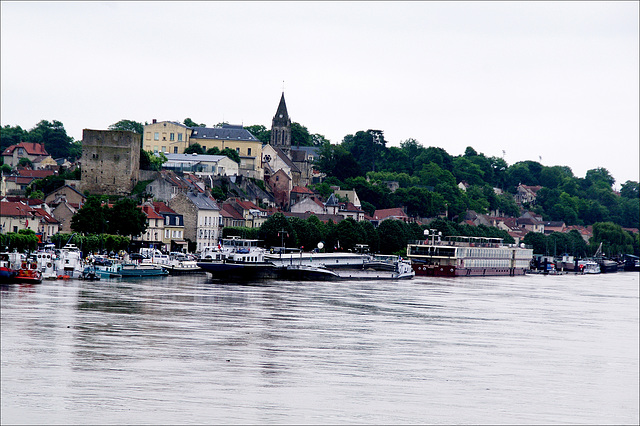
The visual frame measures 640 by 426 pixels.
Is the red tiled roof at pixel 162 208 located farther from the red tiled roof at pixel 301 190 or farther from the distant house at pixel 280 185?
the red tiled roof at pixel 301 190

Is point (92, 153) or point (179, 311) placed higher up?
point (92, 153)

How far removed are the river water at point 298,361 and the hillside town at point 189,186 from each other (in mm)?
35309

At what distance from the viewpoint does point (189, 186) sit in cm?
11494

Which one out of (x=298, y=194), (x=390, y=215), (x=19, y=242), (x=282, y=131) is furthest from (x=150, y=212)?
(x=282, y=131)

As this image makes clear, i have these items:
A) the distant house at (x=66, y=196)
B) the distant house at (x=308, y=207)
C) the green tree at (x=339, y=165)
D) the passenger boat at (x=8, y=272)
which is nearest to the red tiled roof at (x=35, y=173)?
the distant house at (x=66, y=196)

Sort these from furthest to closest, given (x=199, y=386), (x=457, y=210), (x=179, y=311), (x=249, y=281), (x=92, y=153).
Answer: (x=457, y=210) → (x=92, y=153) → (x=249, y=281) → (x=179, y=311) → (x=199, y=386)

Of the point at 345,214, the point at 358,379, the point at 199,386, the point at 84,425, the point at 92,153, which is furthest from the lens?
the point at 345,214

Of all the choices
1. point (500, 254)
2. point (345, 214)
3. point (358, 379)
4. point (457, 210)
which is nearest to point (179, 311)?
point (358, 379)

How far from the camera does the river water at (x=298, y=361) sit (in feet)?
105

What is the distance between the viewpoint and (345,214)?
141 m

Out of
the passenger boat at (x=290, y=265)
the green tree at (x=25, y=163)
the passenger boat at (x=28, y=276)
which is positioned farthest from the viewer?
the green tree at (x=25, y=163)

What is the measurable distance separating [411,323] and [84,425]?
1073 inches

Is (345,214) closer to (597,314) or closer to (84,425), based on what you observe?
(597,314)

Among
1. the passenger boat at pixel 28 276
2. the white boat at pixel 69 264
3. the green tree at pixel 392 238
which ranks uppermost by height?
the green tree at pixel 392 238
